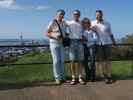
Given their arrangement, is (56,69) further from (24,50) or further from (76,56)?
(24,50)

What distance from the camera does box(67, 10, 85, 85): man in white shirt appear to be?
30.0ft

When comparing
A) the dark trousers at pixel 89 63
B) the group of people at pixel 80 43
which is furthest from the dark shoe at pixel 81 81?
the dark trousers at pixel 89 63

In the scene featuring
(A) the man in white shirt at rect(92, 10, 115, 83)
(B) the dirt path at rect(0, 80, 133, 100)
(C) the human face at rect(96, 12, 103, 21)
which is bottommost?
(B) the dirt path at rect(0, 80, 133, 100)

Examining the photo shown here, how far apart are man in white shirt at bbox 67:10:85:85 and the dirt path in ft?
1.57

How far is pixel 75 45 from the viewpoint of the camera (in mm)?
9234

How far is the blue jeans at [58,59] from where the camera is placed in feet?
29.7

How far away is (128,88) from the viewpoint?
351 inches

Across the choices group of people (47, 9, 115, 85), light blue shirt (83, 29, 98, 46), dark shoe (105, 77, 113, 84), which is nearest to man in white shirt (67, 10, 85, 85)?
group of people (47, 9, 115, 85)

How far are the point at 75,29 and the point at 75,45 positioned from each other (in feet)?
1.29

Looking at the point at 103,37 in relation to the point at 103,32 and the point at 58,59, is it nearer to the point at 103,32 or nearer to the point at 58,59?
the point at 103,32

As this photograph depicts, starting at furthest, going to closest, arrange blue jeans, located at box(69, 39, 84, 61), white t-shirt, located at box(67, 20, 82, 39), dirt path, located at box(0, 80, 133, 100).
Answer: blue jeans, located at box(69, 39, 84, 61) < white t-shirt, located at box(67, 20, 82, 39) < dirt path, located at box(0, 80, 133, 100)

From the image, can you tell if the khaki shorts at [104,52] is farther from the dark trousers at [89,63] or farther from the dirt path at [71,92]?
the dirt path at [71,92]

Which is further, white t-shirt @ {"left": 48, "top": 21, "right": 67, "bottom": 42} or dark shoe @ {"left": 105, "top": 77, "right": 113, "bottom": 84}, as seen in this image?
dark shoe @ {"left": 105, "top": 77, "right": 113, "bottom": 84}

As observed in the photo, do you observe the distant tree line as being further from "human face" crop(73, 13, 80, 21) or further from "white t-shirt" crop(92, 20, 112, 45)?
"human face" crop(73, 13, 80, 21)
